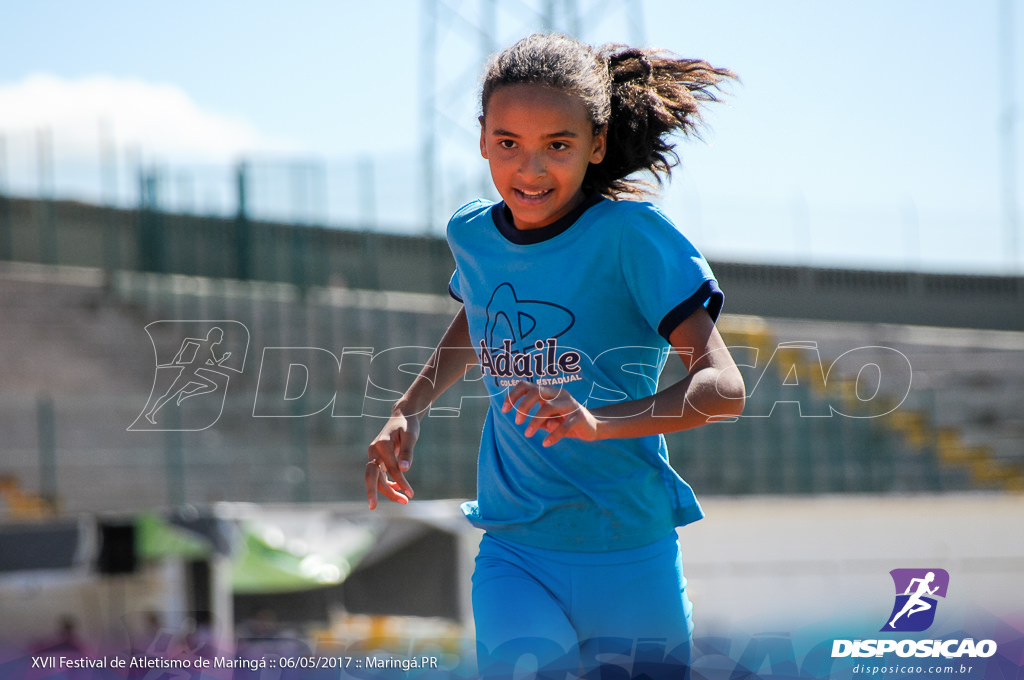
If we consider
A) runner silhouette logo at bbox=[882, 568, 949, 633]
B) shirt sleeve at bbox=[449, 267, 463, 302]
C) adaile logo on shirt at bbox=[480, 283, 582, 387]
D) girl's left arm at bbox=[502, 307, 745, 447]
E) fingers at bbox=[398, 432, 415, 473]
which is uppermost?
shirt sleeve at bbox=[449, 267, 463, 302]

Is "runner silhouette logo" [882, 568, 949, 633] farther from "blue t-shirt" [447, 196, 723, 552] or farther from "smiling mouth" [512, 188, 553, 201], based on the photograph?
"smiling mouth" [512, 188, 553, 201]

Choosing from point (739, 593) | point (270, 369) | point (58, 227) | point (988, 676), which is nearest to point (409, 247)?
point (270, 369)

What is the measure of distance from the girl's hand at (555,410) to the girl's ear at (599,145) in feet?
2.23

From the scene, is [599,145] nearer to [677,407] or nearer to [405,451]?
[677,407]

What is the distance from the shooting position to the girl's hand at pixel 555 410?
198 centimetres

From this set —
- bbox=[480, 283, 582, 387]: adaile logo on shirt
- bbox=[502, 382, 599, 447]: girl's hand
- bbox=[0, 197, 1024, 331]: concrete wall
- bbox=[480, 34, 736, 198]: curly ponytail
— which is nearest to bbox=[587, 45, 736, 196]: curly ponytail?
bbox=[480, 34, 736, 198]: curly ponytail

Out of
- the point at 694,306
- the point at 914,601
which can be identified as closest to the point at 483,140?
the point at 694,306

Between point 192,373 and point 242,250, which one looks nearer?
point 192,373

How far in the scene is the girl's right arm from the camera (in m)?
2.59

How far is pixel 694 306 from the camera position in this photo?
2.20m

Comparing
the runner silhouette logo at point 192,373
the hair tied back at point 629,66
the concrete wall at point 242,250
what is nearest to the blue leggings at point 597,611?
A: the hair tied back at point 629,66

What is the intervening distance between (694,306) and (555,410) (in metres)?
0.41

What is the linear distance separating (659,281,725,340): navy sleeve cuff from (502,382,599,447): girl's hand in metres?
0.31

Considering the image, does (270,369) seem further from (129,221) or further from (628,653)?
(628,653)
